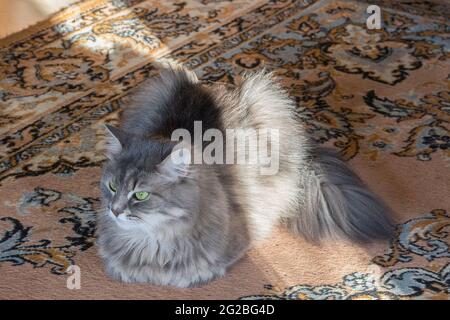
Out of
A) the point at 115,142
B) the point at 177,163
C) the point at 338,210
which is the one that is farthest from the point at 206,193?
the point at 338,210

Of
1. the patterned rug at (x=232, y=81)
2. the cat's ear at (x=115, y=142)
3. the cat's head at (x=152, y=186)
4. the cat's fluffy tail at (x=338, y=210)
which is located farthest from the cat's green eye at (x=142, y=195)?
the cat's fluffy tail at (x=338, y=210)

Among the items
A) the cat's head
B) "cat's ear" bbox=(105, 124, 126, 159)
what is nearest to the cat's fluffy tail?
the cat's head

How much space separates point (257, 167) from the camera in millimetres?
1780

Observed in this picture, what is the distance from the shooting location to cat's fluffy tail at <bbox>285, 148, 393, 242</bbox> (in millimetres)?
1775

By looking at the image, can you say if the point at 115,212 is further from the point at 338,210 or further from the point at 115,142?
the point at 338,210

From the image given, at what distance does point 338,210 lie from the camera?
5.86 feet

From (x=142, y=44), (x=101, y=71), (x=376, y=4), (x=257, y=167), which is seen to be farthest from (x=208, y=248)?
(x=376, y=4)

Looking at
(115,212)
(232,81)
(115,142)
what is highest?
(232,81)

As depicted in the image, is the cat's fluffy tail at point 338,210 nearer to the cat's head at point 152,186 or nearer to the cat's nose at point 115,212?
the cat's head at point 152,186

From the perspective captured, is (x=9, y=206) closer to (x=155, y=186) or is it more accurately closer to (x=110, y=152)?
(x=110, y=152)

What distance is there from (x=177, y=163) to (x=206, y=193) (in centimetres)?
13

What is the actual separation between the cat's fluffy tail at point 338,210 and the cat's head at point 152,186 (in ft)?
1.30

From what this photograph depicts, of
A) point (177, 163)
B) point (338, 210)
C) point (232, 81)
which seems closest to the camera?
point (177, 163)
